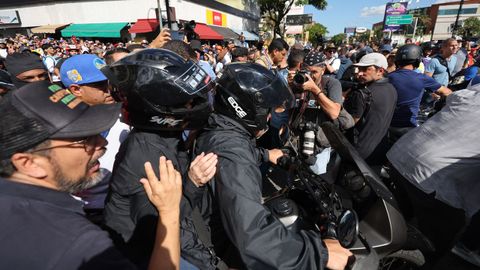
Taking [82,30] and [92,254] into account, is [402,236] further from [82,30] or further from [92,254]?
[82,30]

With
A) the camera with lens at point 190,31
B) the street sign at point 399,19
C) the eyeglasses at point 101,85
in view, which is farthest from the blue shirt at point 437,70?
the street sign at point 399,19

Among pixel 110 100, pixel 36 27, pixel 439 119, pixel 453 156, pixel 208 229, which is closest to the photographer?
pixel 208 229

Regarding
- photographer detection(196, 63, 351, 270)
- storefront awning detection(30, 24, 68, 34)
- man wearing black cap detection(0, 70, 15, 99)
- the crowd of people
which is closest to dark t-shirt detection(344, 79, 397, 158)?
the crowd of people

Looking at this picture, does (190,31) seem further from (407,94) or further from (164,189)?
(164,189)

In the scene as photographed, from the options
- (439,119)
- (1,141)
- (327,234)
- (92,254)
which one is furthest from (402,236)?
(1,141)

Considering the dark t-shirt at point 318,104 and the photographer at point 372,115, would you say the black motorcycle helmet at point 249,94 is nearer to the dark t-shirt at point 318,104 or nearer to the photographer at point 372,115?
the dark t-shirt at point 318,104

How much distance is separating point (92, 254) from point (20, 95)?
2.30 feet

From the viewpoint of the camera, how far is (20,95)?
42.5 inches

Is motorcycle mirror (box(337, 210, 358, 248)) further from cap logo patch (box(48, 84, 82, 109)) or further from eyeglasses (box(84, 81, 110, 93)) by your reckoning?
eyeglasses (box(84, 81, 110, 93))

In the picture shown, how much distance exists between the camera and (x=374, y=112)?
10.5 feet

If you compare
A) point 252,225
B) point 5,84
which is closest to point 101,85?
point 5,84

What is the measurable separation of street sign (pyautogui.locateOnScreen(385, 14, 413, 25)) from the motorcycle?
141 ft

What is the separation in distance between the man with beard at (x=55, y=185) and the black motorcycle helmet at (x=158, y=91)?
24cm

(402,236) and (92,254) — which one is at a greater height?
(92,254)
